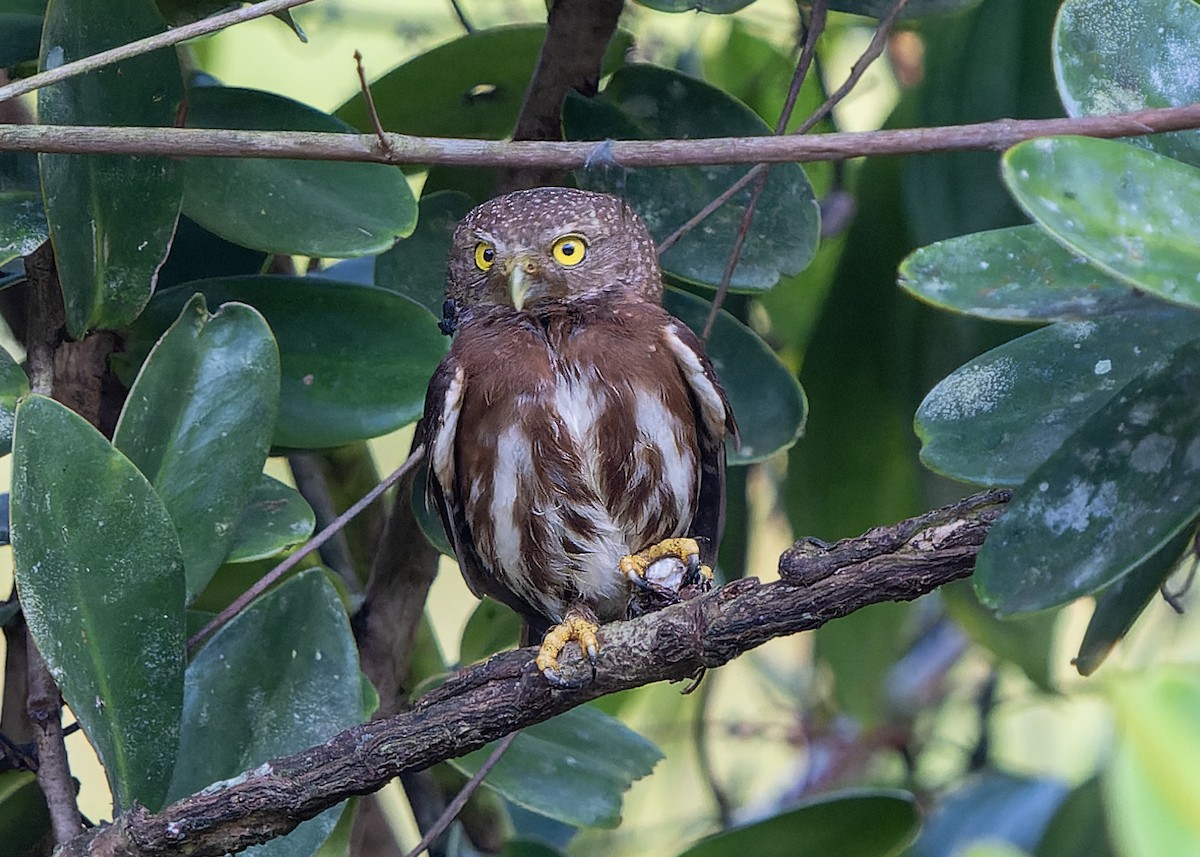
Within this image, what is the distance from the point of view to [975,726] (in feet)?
12.7

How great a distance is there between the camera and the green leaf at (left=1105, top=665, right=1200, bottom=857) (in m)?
0.63

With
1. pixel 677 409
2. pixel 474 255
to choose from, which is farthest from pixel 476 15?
pixel 677 409

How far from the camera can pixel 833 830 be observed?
89.2 inches

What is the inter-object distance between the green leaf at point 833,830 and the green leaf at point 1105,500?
0.92m

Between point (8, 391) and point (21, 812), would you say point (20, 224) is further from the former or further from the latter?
point (21, 812)

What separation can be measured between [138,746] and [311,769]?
0.89 feet

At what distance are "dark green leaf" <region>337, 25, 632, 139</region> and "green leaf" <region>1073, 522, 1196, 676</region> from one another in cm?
144

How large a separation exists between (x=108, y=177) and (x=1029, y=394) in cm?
134

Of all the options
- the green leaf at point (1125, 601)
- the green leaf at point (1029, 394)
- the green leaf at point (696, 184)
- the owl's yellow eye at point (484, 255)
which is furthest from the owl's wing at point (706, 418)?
the green leaf at point (1125, 601)

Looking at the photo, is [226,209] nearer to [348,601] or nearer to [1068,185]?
[348,601]

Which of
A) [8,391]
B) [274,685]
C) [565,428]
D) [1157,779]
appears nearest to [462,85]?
[565,428]

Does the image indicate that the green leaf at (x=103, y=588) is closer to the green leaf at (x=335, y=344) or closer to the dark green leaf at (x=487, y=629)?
the green leaf at (x=335, y=344)

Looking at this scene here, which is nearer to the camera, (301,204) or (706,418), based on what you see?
(301,204)

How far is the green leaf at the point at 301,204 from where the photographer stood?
2.04 metres
